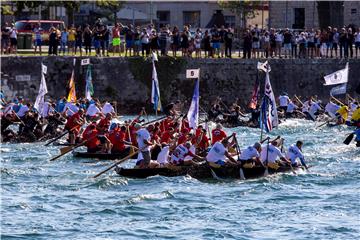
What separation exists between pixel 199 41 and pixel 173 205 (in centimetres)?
2680

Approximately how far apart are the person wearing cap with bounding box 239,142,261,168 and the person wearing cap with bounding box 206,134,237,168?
0.26m

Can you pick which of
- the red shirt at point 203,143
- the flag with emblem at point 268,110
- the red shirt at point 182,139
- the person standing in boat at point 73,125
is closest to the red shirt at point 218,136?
the red shirt at point 203,143

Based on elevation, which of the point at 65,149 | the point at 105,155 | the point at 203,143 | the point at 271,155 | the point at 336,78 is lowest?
the point at 105,155

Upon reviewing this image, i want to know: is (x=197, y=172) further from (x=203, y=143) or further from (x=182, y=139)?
(x=203, y=143)

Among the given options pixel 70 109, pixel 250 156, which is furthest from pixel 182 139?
pixel 70 109

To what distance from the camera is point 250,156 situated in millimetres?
31391

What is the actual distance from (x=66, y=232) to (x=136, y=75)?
29.8 m

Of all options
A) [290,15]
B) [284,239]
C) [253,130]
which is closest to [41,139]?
[253,130]

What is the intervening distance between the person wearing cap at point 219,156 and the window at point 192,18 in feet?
164

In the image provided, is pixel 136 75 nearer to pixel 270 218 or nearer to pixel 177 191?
pixel 177 191

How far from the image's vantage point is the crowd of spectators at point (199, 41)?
53625 mm

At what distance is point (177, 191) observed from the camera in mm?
30141

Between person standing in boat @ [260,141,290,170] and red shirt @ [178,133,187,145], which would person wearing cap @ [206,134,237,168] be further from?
red shirt @ [178,133,187,145]

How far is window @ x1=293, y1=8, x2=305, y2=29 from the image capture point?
71625 mm
